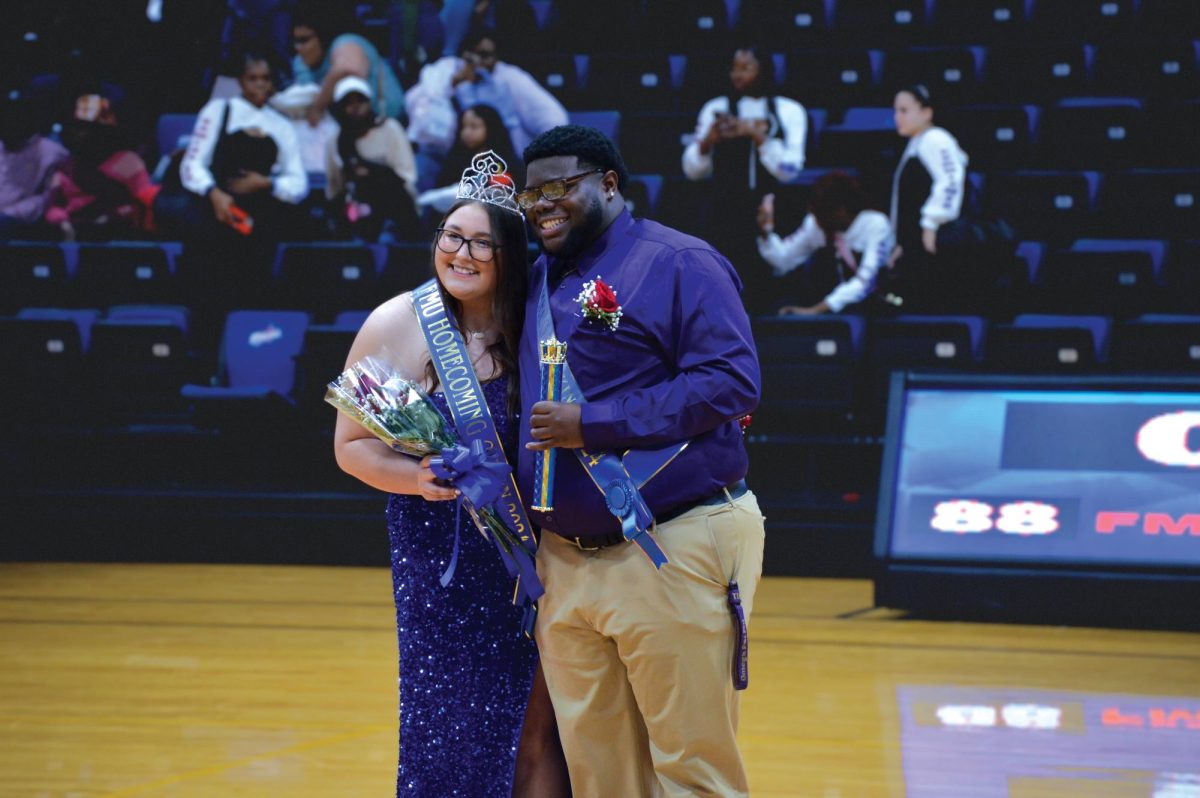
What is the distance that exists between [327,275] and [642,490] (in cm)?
615

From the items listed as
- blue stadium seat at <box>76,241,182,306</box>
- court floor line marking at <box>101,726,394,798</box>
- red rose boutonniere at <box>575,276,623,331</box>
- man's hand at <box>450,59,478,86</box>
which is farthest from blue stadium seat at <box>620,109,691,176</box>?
red rose boutonniere at <box>575,276,623,331</box>

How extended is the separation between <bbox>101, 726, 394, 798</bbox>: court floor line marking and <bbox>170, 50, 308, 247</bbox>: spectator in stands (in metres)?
4.62

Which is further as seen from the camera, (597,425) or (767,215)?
(767,215)

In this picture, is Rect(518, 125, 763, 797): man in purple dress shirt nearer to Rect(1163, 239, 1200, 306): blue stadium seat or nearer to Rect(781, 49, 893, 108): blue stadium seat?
Rect(1163, 239, 1200, 306): blue stadium seat

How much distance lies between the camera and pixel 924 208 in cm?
798

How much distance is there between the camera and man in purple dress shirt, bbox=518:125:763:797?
2506mm

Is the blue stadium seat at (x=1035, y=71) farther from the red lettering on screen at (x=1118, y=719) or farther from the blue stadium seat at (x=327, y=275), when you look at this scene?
the red lettering on screen at (x=1118, y=719)

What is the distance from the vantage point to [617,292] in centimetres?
257

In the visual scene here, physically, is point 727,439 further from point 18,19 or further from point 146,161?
point 18,19

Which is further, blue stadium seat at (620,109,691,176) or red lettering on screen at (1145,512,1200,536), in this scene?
blue stadium seat at (620,109,691,176)

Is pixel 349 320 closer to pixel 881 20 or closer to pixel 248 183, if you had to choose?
pixel 248 183

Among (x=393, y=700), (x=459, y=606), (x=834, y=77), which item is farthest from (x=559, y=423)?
(x=834, y=77)

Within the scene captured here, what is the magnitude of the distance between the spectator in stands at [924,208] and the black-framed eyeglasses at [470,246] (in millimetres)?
5514

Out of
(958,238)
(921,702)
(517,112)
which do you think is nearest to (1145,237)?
(958,238)
